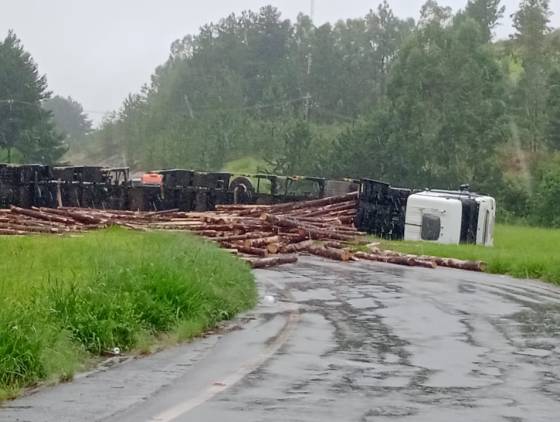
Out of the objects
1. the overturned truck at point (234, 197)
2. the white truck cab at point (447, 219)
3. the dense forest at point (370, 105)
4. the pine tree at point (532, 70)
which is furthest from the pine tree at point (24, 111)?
the white truck cab at point (447, 219)

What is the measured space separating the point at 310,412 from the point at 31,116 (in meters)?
82.9

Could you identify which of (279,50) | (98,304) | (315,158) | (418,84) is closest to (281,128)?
(315,158)

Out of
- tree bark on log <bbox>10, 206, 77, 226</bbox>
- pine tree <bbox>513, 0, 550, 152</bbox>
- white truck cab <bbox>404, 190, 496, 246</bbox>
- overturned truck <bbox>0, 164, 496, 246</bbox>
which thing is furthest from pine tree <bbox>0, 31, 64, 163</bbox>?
white truck cab <bbox>404, 190, 496, 246</bbox>

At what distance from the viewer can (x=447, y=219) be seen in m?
34.2

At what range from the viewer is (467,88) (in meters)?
73.6

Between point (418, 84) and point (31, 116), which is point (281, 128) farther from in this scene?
point (31, 116)

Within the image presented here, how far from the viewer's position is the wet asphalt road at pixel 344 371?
8500 mm

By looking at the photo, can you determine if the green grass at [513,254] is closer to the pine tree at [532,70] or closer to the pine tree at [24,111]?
the pine tree at [532,70]

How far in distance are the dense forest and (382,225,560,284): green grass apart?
2771cm

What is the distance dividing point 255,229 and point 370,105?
7420cm

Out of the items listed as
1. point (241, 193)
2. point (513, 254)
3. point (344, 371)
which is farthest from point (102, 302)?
point (241, 193)

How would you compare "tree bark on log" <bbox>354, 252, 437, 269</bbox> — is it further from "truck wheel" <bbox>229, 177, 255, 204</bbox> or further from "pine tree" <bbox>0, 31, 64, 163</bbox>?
"pine tree" <bbox>0, 31, 64, 163</bbox>

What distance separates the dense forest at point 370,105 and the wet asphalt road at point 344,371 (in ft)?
154

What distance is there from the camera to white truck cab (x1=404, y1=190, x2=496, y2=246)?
34.1 meters
